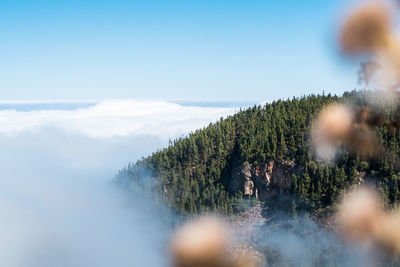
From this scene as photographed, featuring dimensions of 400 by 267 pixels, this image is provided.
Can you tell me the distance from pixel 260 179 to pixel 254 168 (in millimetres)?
3055

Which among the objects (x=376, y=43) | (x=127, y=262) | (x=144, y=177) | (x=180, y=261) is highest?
(x=376, y=43)

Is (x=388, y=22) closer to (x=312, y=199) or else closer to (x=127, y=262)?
(x=312, y=199)

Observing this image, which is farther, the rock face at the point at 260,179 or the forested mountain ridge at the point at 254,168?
the rock face at the point at 260,179

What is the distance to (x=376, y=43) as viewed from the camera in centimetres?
197

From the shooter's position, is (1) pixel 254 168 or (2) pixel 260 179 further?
(1) pixel 254 168

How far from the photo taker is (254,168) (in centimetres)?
8088

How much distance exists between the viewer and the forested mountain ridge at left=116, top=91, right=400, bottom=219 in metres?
65.9

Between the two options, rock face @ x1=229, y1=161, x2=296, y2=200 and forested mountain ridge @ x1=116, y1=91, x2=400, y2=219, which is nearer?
forested mountain ridge @ x1=116, y1=91, x2=400, y2=219

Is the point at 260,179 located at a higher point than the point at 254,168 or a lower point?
lower

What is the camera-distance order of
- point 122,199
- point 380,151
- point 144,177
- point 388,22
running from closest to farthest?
point 388,22 → point 380,151 → point 144,177 → point 122,199

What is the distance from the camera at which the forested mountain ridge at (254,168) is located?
6594cm

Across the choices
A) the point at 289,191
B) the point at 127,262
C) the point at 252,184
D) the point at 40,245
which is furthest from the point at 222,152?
the point at 40,245

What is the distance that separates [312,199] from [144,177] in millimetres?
→ 50608

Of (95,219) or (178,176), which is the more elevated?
(178,176)
